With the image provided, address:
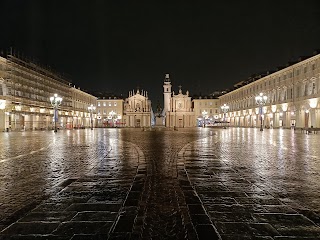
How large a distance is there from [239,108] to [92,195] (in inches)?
3308

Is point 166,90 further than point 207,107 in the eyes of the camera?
Yes

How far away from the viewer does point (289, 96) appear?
179 ft

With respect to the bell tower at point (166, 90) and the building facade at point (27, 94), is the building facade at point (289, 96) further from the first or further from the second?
the building facade at point (27, 94)

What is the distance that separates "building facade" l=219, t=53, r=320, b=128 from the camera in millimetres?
45737

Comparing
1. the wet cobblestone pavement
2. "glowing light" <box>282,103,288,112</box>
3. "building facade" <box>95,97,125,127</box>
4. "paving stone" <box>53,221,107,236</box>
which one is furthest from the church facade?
"paving stone" <box>53,221,107,236</box>

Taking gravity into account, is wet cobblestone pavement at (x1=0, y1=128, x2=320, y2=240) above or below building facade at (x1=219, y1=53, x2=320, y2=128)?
below

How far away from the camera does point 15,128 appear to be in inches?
1843

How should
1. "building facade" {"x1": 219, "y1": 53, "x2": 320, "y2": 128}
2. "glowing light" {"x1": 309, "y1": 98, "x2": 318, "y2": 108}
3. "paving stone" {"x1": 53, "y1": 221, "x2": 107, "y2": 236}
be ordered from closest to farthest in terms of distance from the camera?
1. "paving stone" {"x1": 53, "y1": 221, "x2": 107, "y2": 236}
2. "glowing light" {"x1": 309, "y1": 98, "x2": 318, "y2": 108}
3. "building facade" {"x1": 219, "y1": 53, "x2": 320, "y2": 128}

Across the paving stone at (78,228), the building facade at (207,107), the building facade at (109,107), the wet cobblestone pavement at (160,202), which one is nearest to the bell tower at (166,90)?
the building facade at (207,107)

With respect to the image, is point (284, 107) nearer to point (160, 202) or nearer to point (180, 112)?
point (180, 112)

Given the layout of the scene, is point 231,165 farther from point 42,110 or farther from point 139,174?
point 42,110

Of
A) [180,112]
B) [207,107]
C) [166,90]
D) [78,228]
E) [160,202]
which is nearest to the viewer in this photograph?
[78,228]

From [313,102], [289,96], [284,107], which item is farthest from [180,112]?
[313,102]

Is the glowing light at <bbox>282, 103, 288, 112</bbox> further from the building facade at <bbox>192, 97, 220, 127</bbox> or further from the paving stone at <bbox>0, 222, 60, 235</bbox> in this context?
the paving stone at <bbox>0, 222, 60, 235</bbox>
